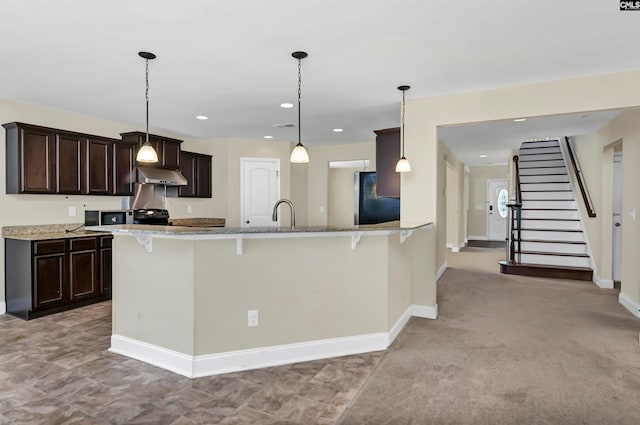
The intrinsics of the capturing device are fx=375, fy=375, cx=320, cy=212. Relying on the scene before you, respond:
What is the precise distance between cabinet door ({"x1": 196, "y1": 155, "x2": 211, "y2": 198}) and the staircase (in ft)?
17.6

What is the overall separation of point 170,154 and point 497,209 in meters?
9.38

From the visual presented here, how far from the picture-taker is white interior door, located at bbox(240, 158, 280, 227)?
6.83 meters

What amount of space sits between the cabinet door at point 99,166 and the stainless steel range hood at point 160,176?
40 cm

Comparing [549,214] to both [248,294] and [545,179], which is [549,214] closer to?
[545,179]

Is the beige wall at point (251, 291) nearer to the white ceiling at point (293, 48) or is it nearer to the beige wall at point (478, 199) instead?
the white ceiling at point (293, 48)

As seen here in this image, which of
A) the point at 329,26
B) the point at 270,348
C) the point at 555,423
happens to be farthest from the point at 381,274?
the point at 329,26

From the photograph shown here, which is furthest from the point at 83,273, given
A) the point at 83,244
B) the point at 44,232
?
the point at 44,232

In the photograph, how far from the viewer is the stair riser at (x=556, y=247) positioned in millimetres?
6467

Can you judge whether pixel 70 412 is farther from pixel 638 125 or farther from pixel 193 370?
pixel 638 125


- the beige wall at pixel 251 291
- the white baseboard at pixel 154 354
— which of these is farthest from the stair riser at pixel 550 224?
the white baseboard at pixel 154 354

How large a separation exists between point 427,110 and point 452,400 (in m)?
2.90

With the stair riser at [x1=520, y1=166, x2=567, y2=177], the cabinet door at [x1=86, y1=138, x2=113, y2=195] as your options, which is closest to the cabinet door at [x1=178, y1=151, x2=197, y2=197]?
the cabinet door at [x1=86, y1=138, x2=113, y2=195]

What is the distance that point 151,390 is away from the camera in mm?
2486

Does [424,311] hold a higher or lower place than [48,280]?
lower
